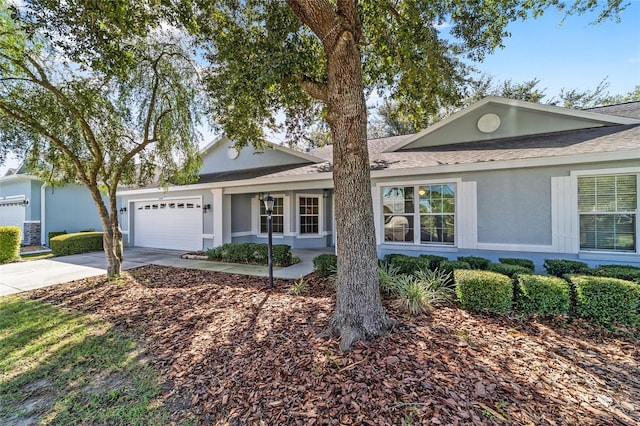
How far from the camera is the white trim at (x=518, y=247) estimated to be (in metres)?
6.31

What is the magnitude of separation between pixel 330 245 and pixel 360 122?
30.2ft

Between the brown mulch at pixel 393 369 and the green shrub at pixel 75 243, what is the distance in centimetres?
992

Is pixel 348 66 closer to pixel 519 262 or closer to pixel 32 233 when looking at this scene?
pixel 519 262

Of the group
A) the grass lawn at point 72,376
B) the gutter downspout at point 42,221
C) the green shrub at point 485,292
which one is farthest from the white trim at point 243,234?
the gutter downspout at point 42,221

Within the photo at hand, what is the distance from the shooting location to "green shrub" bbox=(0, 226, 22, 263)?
35.0 ft

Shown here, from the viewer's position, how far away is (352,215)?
3793 mm

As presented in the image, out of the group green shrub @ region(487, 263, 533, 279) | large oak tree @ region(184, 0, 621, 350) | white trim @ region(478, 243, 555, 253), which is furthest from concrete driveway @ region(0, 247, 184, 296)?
white trim @ region(478, 243, 555, 253)

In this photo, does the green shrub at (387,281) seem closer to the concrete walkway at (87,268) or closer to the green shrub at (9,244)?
the concrete walkway at (87,268)

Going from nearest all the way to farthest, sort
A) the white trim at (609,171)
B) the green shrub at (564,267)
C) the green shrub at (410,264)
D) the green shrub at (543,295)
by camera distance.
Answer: the green shrub at (543,295) < the green shrub at (564,267) < the white trim at (609,171) < the green shrub at (410,264)

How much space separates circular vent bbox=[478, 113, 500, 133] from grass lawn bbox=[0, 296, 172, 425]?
9.50m

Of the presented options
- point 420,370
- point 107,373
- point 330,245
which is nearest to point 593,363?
point 420,370

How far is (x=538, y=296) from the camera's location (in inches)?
180

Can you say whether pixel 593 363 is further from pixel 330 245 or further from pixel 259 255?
pixel 330 245

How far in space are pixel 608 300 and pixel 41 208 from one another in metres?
22.0
